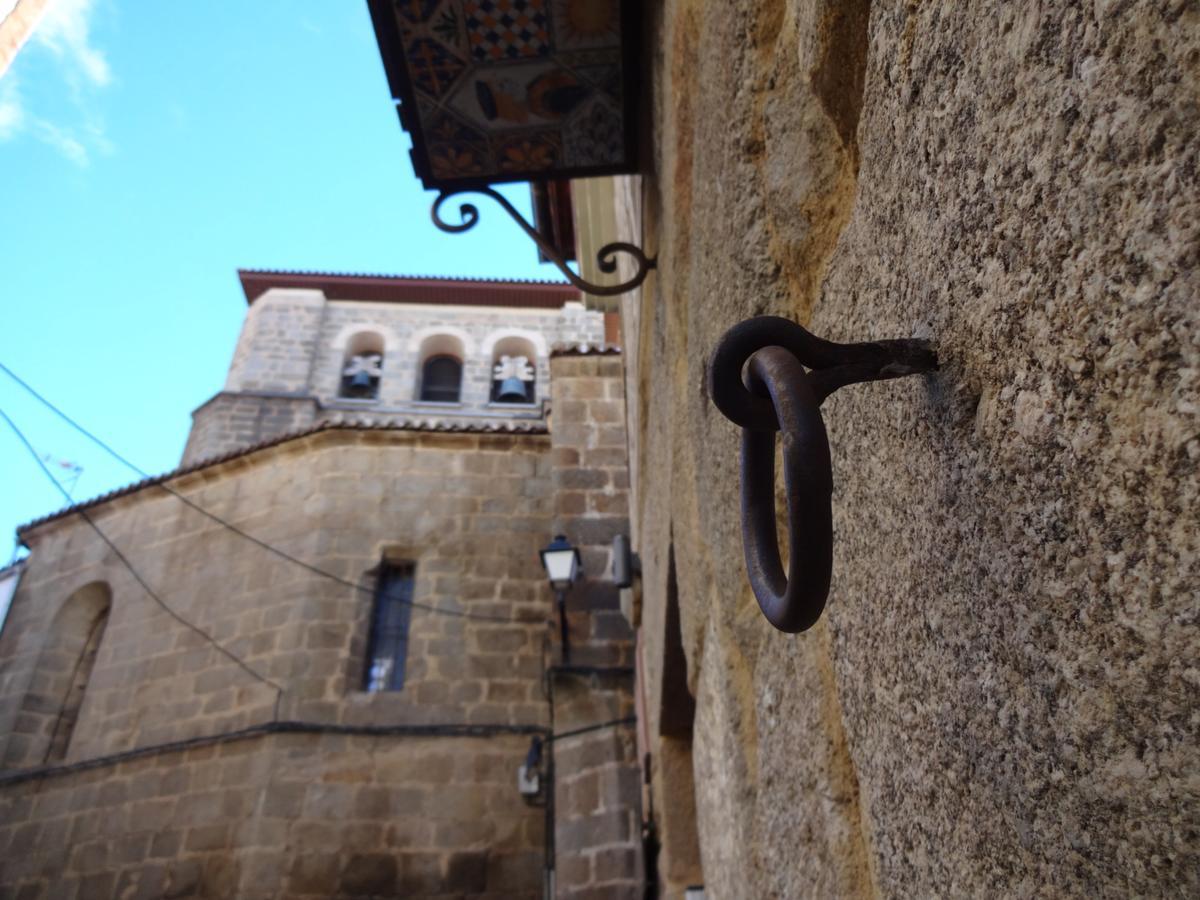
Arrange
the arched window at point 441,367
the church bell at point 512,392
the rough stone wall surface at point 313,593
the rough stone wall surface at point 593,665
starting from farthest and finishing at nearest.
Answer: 1. the arched window at point 441,367
2. the church bell at point 512,392
3. the rough stone wall surface at point 313,593
4. the rough stone wall surface at point 593,665

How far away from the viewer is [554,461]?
746cm

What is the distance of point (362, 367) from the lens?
728 inches

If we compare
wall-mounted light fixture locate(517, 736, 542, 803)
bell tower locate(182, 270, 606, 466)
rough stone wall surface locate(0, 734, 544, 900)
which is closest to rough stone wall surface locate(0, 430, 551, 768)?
rough stone wall surface locate(0, 734, 544, 900)

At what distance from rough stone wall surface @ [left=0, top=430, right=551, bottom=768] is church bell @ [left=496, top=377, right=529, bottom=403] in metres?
8.76

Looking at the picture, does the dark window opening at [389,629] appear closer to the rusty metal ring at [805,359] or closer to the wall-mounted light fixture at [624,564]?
the wall-mounted light fixture at [624,564]

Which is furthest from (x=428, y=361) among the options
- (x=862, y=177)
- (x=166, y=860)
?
(x=862, y=177)

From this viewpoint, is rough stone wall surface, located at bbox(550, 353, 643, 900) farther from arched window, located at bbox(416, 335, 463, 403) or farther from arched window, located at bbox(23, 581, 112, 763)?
arched window, located at bbox(416, 335, 463, 403)

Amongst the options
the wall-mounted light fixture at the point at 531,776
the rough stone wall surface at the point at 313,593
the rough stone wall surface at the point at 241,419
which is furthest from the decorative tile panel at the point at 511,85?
the rough stone wall surface at the point at 241,419

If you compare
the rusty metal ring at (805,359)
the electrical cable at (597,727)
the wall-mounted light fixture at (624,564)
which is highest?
the wall-mounted light fixture at (624,564)

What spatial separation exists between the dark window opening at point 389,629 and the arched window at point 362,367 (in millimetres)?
10534

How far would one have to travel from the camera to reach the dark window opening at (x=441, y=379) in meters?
18.6

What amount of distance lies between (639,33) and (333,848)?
234 inches


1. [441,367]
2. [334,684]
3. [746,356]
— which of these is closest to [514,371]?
[441,367]

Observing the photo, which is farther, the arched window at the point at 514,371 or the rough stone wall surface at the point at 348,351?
the arched window at the point at 514,371
